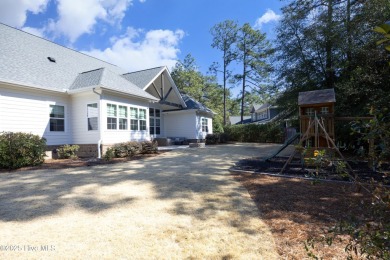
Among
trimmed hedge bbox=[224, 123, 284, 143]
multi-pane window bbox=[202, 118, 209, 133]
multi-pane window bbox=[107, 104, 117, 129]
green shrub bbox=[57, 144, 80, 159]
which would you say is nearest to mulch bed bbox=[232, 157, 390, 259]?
multi-pane window bbox=[107, 104, 117, 129]

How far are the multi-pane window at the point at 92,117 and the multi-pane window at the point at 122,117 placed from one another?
128 centimetres

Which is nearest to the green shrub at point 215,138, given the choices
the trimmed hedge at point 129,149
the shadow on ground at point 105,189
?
the trimmed hedge at point 129,149

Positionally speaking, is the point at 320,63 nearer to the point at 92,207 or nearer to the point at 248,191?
the point at 248,191

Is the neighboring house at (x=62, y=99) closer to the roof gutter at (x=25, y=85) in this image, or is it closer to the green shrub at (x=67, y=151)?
the roof gutter at (x=25, y=85)

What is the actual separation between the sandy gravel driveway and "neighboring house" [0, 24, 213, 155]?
558 centimetres

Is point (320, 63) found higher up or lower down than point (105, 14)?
lower down

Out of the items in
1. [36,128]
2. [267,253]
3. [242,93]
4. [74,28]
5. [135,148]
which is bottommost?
[267,253]

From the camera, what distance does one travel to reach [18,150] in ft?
28.9

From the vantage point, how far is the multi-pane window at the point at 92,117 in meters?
12.8

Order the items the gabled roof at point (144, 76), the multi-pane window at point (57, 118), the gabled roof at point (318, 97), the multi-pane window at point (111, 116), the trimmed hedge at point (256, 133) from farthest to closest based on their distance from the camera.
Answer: the trimmed hedge at point (256, 133)
the gabled roof at point (144, 76)
the multi-pane window at point (111, 116)
the multi-pane window at point (57, 118)
the gabled roof at point (318, 97)

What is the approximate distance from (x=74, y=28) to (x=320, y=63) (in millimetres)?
18136

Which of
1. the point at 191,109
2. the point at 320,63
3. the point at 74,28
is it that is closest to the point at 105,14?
the point at 74,28

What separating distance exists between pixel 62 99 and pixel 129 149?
186 inches

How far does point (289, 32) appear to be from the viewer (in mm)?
15281
